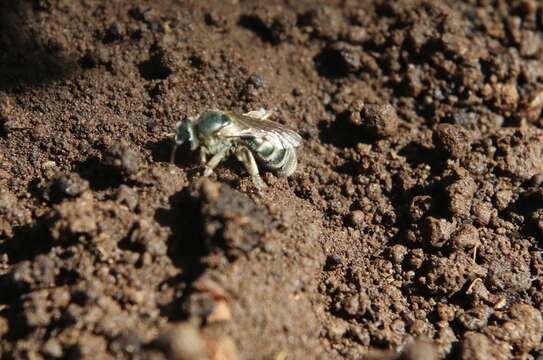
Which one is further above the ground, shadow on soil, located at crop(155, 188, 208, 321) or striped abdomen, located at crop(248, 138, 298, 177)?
striped abdomen, located at crop(248, 138, 298, 177)

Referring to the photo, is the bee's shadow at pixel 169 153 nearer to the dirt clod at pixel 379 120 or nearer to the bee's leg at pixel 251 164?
the bee's leg at pixel 251 164

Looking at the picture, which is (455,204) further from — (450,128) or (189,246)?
(189,246)

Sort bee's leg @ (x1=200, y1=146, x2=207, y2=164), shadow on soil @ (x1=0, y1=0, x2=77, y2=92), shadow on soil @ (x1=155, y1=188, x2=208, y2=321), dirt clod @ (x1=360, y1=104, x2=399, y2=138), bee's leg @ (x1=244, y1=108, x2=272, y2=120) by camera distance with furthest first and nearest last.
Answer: dirt clod @ (x1=360, y1=104, x2=399, y2=138) → shadow on soil @ (x1=0, y1=0, x2=77, y2=92) → bee's leg @ (x1=244, y1=108, x2=272, y2=120) → bee's leg @ (x1=200, y1=146, x2=207, y2=164) → shadow on soil @ (x1=155, y1=188, x2=208, y2=321)

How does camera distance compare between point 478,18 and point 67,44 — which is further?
point 478,18

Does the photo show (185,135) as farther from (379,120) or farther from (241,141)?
(379,120)

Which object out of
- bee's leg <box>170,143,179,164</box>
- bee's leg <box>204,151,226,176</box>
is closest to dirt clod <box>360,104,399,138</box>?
bee's leg <box>204,151,226,176</box>

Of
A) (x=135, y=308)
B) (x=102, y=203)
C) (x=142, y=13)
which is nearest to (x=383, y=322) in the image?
(x=135, y=308)

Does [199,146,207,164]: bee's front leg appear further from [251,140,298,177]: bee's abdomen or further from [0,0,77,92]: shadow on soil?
Answer: [0,0,77,92]: shadow on soil
